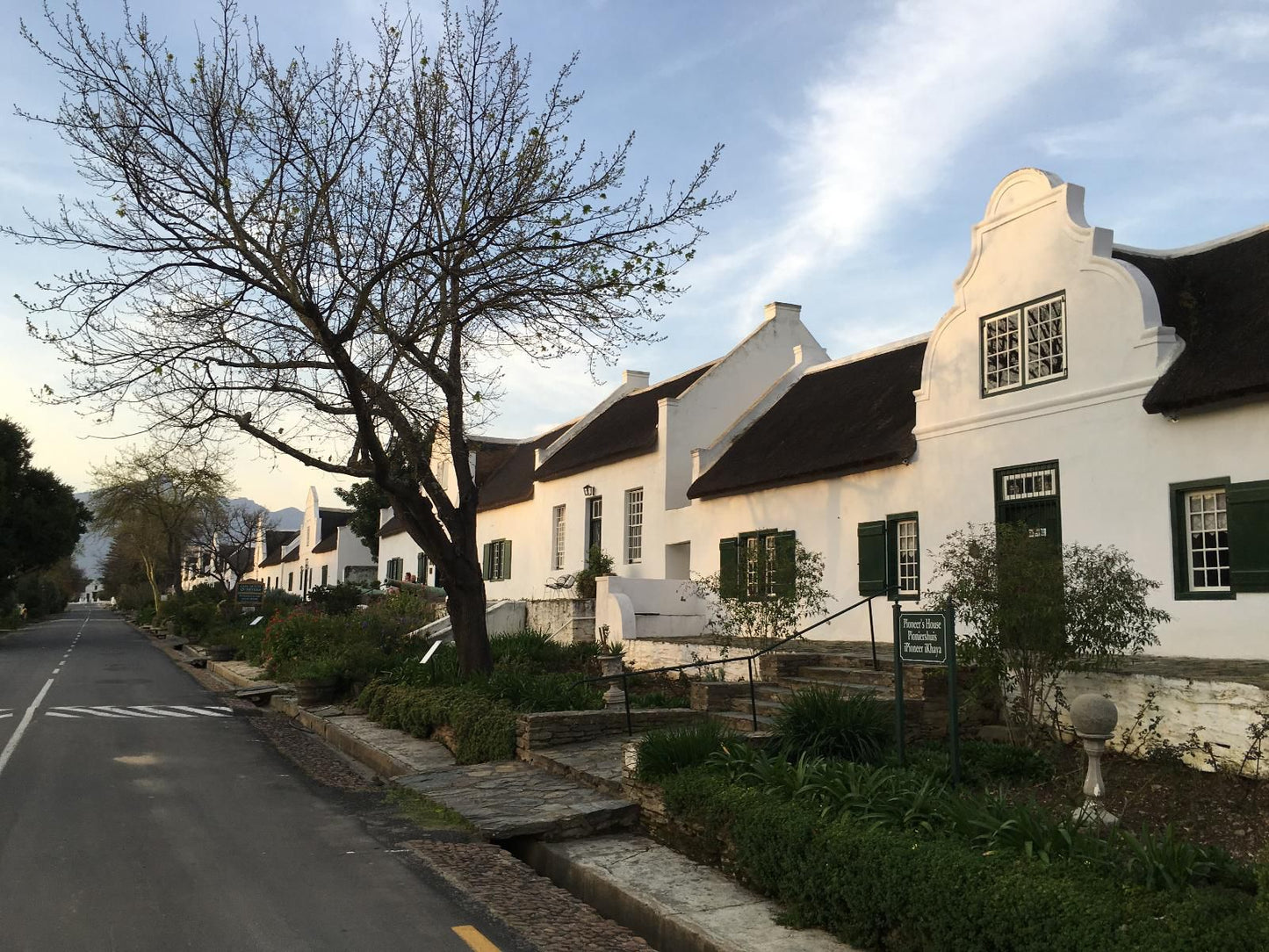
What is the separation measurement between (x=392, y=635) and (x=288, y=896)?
16.2 m

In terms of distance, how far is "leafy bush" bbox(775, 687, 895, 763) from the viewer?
29.6 feet

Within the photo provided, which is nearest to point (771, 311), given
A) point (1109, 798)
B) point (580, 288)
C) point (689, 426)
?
point (689, 426)

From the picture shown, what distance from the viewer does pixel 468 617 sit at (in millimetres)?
16000

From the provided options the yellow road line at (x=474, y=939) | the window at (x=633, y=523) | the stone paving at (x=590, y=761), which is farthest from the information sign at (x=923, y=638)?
the window at (x=633, y=523)

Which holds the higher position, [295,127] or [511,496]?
[295,127]

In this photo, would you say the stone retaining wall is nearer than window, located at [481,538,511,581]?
Yes

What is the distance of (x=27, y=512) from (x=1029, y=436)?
43.5 meters

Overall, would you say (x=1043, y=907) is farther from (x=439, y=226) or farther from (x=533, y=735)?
(x=439, y=226)

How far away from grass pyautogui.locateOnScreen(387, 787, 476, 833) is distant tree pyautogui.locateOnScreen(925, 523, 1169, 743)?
507cm

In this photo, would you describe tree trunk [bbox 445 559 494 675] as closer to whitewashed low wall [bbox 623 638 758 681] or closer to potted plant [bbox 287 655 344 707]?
potted plant [bbox 287 655 344 707]

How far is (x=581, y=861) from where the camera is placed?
25.8 ft

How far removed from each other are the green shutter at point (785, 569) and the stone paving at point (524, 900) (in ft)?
27.1

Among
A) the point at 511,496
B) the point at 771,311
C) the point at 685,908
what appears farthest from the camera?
the point at 511,496

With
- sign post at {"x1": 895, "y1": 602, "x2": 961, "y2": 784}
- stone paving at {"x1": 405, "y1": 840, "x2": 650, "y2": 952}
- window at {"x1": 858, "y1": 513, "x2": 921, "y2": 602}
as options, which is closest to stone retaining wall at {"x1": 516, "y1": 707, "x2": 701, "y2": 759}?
stone paving at {"x1": 405, "y1": 840, "x2": 650, "y2": 952}
